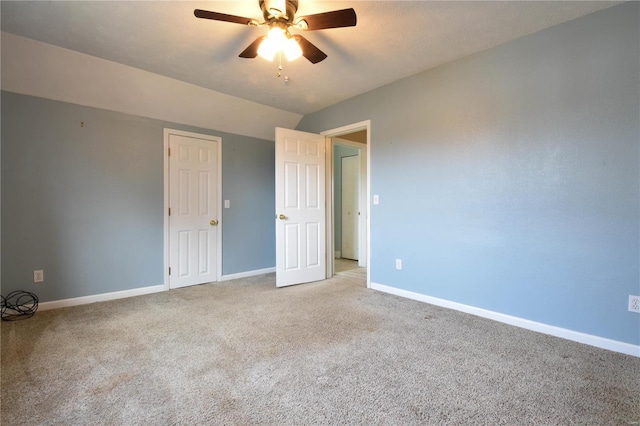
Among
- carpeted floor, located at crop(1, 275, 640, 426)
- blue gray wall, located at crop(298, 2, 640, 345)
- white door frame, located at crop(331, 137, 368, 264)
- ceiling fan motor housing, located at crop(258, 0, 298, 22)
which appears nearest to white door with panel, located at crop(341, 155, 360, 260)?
white door frame, located at crop(331, 137, 368, 264)

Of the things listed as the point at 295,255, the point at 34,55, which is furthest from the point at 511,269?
the point at 34,55

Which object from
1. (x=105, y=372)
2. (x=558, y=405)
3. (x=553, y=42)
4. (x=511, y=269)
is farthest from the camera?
(x=511, y=269)

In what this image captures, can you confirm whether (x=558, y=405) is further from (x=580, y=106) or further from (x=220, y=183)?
(x=220, y=183)

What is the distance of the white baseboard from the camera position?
6.72 ft

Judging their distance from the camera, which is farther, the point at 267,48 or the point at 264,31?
the point at 264,31

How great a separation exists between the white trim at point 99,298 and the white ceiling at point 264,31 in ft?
7.95

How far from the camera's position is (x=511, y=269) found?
2.54m

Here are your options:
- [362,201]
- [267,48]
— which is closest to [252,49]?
[267,48]

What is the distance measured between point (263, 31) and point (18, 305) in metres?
3.38

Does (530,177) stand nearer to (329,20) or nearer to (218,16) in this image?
(329,20)

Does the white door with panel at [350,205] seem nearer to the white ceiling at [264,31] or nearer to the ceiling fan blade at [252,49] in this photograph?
the white ceiling at [264,31]

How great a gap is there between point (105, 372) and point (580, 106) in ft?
12.3

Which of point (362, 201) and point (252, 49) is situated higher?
point (252, 49)

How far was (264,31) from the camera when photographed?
238cm
